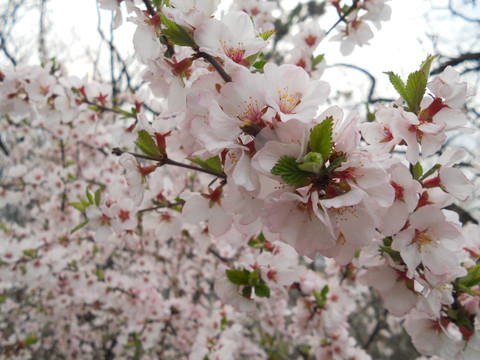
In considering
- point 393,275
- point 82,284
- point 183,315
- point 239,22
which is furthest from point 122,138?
point 183,315

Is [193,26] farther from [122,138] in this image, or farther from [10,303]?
[10,303]

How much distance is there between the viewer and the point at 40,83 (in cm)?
166

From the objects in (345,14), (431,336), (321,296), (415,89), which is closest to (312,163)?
(415,89)

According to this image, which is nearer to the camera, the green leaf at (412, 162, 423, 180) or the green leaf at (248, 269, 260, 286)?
the green leaf at (412, 162, 423, 180)

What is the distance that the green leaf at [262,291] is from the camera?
45.2 inches

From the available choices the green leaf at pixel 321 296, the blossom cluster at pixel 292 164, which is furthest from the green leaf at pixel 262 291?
the green leaf at pixel 321 296

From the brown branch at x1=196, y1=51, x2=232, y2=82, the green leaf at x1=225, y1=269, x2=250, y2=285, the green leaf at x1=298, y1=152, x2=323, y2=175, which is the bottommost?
the green leaf at x1=225, y1=269, x2=250, y2=285

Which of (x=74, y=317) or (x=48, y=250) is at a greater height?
(x=48, y=250)

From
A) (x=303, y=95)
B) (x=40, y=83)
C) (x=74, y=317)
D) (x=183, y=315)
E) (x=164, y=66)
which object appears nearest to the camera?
(x=303, y=95)

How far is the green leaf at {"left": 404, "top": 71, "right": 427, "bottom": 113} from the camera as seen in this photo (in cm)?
80

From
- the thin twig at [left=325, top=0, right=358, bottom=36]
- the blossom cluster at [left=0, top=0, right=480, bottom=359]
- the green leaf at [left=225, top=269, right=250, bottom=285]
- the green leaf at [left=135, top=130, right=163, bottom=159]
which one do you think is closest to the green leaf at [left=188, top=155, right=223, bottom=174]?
the blossom cluster at [left=0, top=0, right=480, bottom=359]

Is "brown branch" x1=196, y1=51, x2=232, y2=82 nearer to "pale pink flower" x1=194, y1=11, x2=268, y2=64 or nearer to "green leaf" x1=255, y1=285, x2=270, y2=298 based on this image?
"pale pink flower" x1=194, y1=11, x2=268, y2=64

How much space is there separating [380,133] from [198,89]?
55 cm

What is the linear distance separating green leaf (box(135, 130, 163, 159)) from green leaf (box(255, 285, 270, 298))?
0.64 meters
